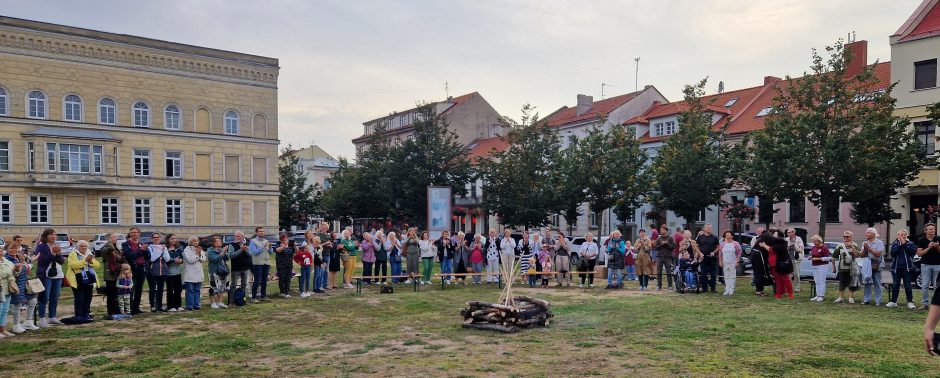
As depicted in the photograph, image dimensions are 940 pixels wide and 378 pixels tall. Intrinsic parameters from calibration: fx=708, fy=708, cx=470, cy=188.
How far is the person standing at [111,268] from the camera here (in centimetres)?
1355

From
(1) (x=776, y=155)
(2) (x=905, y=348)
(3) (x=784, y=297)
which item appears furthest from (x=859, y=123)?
(2) (x=905, y=348)

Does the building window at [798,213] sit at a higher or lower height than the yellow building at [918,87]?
lower

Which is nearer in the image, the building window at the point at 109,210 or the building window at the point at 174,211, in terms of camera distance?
the building window at the point at 109,210

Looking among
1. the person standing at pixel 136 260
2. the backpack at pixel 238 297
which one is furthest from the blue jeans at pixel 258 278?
the person standing at pixel 136 260

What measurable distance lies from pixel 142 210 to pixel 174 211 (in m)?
2.11

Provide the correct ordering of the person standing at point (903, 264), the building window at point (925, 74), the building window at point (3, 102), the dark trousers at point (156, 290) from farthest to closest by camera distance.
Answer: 1. the building window at point (3, 102)
2. the building window at point (925, 74)
3. the person standing at point (903, 264)
4. the dark trousers at point (156, 290)

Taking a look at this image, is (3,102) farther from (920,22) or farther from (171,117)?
(920,22)

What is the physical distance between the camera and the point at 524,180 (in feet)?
135

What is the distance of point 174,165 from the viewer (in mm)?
50219

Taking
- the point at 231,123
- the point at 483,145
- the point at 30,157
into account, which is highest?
the point at 231,123

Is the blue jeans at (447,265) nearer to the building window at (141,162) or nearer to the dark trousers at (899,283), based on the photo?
the dark trousers at (899,283)

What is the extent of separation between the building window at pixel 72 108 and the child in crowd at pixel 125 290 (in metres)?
37.2

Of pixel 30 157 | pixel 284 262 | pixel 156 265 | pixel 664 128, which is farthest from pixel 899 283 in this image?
pixel 30 157

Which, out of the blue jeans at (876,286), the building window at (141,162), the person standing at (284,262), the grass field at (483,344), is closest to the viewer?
the grass field at (483,344)
